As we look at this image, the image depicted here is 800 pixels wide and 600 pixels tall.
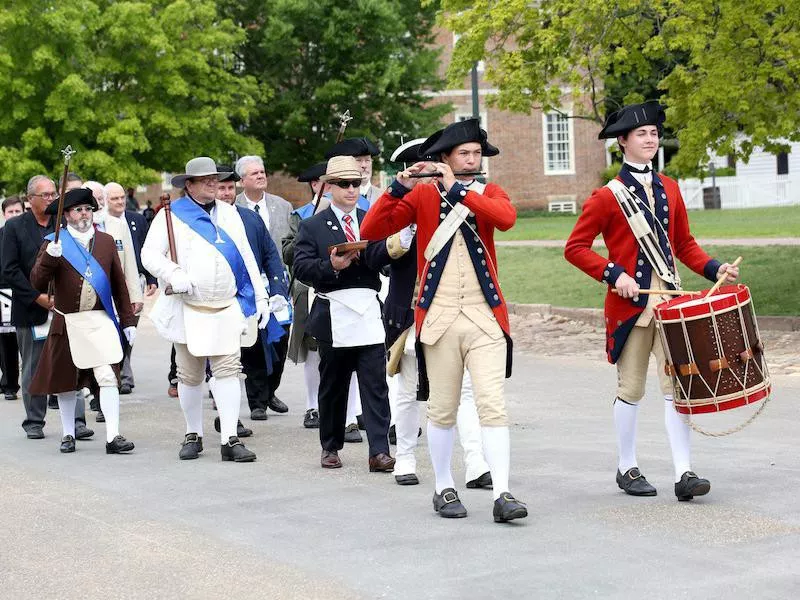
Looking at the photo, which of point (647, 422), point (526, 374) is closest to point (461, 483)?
point (647, 422)

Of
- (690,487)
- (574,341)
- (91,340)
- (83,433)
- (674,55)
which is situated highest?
(674,55)

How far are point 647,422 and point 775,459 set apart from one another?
198cm

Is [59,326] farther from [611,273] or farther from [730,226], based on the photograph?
[730,226]

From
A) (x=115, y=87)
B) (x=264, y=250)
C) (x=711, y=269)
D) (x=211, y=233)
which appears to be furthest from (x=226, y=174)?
(x=115, y=87)

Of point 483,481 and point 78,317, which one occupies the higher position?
point 78,317

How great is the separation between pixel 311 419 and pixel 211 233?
2.23 m

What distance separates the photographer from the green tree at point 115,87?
1547 inches

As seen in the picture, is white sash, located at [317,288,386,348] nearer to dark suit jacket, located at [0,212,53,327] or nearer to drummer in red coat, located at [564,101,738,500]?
drummer in red coat, located at [564,101,738,500]

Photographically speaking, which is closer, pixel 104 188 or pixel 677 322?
pixel 677 322

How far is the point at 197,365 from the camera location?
10234mm

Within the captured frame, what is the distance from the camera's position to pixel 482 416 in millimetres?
7516

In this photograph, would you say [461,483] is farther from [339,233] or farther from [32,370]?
[32,370]

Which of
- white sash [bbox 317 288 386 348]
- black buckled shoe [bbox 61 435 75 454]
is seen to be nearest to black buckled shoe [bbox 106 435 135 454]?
black buckled shoe [bbox 61 435 75 454]

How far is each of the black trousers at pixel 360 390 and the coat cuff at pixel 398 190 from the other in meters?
1.97
